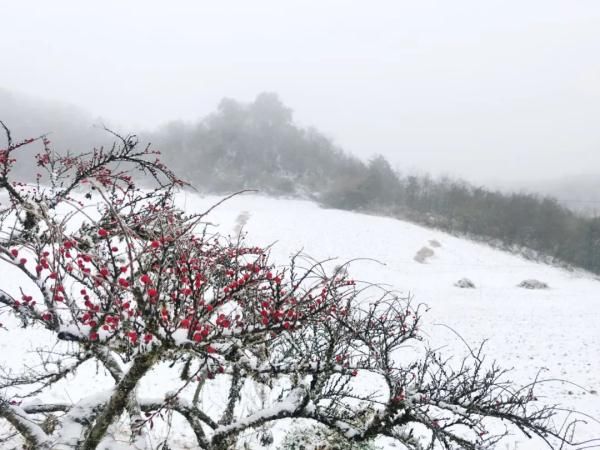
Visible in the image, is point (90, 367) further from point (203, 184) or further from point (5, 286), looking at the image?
point (203, 184)

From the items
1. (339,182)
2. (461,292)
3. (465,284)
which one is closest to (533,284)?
(465,284)

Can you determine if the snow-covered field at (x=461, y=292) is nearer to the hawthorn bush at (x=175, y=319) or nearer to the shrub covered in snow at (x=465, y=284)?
the shrub covered in snow at (x=465, y=284)

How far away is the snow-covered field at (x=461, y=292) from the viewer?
12.9 meters

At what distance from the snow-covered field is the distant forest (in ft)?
28.5

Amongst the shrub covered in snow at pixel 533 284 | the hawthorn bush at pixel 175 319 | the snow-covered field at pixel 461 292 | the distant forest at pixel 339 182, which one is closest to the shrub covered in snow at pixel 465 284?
the snow-covered field at pixel 461 292

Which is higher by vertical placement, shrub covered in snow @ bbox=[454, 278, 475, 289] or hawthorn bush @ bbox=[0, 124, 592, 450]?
hawthorn bush @ bbox=[0, 124, 592, 450]

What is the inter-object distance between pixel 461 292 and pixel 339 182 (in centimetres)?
3621

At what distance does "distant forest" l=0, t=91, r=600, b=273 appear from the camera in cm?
4765

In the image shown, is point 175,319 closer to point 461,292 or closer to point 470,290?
point 461,292

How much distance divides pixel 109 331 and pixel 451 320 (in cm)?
2067

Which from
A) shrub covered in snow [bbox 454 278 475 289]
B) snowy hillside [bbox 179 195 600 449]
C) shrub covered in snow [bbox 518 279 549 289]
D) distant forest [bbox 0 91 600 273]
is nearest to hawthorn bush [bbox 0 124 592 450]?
snowy hillside [bbox 179 195 600 449]

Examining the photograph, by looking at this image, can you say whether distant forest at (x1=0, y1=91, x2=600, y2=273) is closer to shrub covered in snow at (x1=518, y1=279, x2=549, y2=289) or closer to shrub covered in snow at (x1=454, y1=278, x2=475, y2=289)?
shrub covered in snow at (x1=518, y1=279, x2=549, y2=289)

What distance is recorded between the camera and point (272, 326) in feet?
8.79

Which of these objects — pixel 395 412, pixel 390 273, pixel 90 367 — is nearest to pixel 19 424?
pixel 395 412
